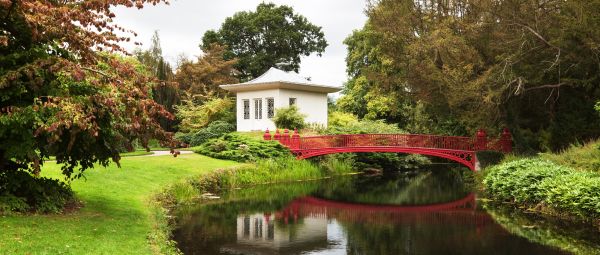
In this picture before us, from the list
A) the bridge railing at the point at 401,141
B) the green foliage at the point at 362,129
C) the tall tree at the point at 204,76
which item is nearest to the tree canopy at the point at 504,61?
the bridge railing at the point at 401,141

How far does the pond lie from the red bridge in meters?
2.10

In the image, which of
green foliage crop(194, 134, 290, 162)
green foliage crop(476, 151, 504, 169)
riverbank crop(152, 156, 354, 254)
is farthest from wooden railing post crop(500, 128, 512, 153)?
green foliage crop(194, 134, 290, 162)

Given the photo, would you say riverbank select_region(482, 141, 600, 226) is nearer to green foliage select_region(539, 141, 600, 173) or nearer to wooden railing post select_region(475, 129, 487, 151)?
green foliage select_region(539, 141, 600, 173)

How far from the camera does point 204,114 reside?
37.1 m

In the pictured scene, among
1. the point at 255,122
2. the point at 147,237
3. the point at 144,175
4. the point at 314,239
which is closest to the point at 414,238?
the point at 314,239

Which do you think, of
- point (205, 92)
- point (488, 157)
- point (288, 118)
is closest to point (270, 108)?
point (288, 118)

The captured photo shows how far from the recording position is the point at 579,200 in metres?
12.9

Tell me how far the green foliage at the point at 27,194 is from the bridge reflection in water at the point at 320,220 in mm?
3426

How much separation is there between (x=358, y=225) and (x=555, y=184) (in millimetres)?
5398

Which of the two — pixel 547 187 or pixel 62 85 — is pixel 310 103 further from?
pixel 62 85

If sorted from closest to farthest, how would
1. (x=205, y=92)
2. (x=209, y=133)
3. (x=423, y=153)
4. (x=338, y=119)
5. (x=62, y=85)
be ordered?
(x=62, y=85) → (x=423, y=153) → (x=209, y=133) → (x=338, y=119) → (x=205, y=92)

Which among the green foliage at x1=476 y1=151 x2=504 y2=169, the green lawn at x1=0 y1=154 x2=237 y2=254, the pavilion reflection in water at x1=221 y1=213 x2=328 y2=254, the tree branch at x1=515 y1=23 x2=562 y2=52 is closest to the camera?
the green lawn at x1=0 y1=154 x2=237 y2=254

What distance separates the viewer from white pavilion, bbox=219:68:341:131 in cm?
3306

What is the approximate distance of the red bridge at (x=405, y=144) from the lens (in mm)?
23203
